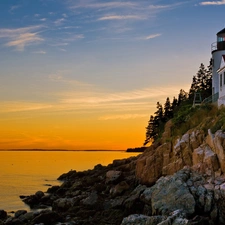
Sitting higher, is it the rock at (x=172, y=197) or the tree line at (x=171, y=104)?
the tree line at (x=171, y=104)

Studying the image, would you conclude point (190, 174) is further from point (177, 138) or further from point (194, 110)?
point (194, 110)

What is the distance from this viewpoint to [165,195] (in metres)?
23.7

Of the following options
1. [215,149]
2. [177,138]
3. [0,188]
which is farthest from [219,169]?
[0,188]

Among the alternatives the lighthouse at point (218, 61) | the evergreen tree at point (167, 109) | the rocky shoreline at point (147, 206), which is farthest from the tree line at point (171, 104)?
the rocky shoreline at point (147, 206)

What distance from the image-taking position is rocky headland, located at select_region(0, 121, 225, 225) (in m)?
22.3

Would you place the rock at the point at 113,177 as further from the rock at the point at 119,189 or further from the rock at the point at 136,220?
the rock at the point at 136,220

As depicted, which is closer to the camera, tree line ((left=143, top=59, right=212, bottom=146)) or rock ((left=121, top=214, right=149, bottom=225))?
rock ((left=121, top=214, right=149, bottom=225))

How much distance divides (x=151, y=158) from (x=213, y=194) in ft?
30.1

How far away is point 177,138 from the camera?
1247 inches

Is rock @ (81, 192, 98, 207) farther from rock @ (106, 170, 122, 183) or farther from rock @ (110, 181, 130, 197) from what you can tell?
rock @ (106, 170, 122, 183)

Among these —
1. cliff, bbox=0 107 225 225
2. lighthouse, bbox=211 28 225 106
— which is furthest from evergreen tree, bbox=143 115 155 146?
cliff, bbox=0 107 225 225

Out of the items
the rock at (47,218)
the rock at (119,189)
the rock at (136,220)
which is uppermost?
the rock at (119,189)

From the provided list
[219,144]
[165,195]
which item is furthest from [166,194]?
[219,144]

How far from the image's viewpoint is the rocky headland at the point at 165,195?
22312mm
